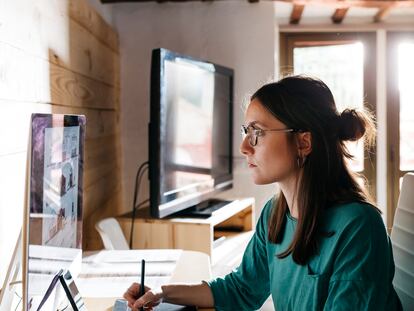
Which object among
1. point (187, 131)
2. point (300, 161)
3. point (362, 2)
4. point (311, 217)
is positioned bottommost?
point (311, 217)

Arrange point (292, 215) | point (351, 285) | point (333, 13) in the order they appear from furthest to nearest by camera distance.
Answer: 1. point (333, 13)
2. point (292, 215)
3. point (351, 285)

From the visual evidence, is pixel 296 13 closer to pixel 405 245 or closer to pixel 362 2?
pixel 362 2

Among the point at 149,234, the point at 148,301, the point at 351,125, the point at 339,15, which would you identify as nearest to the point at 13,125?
the point at 148,301

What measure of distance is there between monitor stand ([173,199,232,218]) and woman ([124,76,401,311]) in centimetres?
97

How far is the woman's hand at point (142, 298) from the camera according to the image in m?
1.22

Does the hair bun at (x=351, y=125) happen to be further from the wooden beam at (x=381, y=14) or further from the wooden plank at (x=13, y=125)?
the wooden beam at (x=381, y=14)

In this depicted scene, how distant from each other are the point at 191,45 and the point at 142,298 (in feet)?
7.10

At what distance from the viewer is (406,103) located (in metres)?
3.74

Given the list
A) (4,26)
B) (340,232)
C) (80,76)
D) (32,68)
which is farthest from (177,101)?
(340,232)

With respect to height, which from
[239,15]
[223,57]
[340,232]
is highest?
[239,15]

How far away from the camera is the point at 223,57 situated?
124 inches

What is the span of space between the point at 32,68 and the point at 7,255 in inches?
22.1

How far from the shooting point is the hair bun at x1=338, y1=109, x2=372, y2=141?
1.24 metres

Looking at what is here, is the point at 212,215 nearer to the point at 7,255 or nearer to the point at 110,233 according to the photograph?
the point at 110,233
